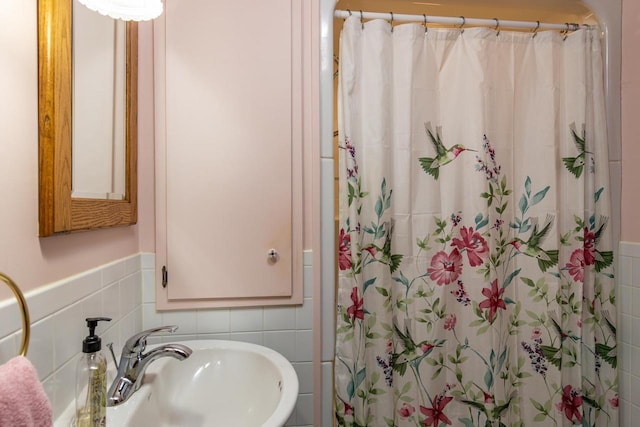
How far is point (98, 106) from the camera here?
81 cm

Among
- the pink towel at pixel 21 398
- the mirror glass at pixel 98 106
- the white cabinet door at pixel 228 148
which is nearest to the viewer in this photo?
the pink towel at pixel 21 398

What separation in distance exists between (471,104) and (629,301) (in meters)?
0.91

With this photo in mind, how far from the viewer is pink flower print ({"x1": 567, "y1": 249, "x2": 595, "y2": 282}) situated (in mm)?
1237

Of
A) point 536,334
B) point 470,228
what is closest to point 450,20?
point 470,228

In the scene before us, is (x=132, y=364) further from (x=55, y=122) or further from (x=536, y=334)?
(x=536, y=334)

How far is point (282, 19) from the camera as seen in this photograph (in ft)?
3.74

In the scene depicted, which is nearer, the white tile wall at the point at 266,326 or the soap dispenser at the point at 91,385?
the soap dispenser at the point at 91,385

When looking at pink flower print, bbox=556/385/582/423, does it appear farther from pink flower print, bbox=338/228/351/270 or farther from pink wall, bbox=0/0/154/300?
pink wall, bbox=0/0/154/300

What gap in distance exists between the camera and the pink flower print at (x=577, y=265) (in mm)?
1237

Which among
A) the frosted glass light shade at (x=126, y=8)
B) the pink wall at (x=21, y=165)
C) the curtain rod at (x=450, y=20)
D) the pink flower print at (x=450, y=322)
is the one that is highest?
the curtain rod at (x=450, y=20)

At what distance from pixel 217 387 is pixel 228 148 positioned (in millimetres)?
710

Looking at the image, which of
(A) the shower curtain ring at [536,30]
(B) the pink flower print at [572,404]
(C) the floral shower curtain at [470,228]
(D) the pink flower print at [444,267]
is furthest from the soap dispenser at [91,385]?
(A) the shower curtain ring at [536,30]

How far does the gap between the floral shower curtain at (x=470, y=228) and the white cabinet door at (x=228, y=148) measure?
0.19 m

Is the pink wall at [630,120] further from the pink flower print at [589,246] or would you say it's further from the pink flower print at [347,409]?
the pink flower print at [347,409]
